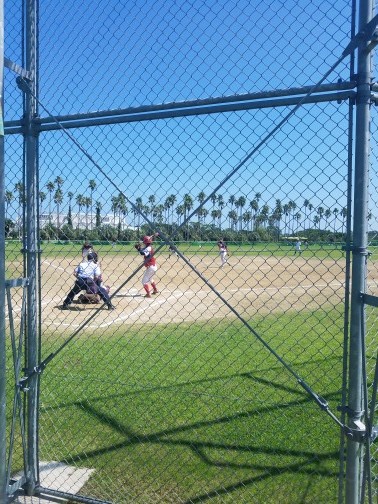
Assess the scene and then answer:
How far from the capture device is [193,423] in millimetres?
4430

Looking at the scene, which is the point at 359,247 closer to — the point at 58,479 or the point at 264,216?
the point at 264,216

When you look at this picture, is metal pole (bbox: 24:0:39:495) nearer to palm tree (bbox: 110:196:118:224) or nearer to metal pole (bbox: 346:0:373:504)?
palm tree (bbox: 110:196:118:224)

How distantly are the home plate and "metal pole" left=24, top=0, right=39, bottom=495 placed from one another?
0.27 feet

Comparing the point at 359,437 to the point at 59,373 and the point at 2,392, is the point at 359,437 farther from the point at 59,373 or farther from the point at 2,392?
the point at 59,373

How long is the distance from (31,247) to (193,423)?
7.85 feet

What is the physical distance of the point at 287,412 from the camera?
4.66 metres

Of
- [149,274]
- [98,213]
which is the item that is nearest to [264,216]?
[98,213]

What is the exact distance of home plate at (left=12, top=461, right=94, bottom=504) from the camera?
3.27m

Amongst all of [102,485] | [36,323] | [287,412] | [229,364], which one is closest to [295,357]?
[229,364]

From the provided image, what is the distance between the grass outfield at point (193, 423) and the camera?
11.3ft

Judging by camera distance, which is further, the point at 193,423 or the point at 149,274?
the point at 149,274

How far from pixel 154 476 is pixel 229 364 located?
9.37 feet

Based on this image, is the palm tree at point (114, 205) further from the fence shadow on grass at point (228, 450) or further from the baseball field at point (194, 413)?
the fence shadow on grass at point (228, 450)

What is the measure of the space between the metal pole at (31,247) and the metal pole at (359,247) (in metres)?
2.12
